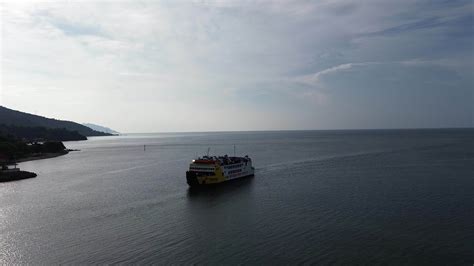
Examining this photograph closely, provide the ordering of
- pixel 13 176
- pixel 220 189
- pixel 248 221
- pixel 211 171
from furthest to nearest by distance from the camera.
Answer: pixel 13 176 < pixel 211 171 < pixel 220 189 < pixel 248 221

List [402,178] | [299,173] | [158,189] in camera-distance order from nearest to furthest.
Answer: [158,189] → [402,178] → [299,173]

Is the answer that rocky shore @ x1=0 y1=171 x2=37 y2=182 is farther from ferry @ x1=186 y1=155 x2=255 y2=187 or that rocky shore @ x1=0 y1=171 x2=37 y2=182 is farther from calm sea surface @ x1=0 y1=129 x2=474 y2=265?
ferry @ x1=186 y1=155 x2=255 y2=187

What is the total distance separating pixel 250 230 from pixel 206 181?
34.4m

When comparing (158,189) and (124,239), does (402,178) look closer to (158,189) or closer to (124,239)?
(158,189)

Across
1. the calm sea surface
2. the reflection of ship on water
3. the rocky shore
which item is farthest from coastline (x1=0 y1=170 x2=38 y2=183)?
the reflection of ship on water

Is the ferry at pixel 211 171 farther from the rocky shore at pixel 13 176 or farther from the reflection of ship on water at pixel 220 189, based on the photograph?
the rocky shore at pixel 13 176

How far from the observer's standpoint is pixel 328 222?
4359 centimetres

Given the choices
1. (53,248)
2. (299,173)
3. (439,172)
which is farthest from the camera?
(299,173)

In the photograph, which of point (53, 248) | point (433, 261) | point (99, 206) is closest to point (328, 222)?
point (433, 261)

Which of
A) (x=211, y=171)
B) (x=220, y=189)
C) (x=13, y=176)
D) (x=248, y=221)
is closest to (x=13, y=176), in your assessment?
(x=13, y=176)

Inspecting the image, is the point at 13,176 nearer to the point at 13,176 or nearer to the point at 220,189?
the point at 13,176

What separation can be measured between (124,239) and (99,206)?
64.8 feet

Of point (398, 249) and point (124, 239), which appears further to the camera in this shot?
point (124, 239)

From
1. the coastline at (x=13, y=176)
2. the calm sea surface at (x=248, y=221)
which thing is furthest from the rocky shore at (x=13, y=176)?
the calm sea surface at (x=248, y=221)
